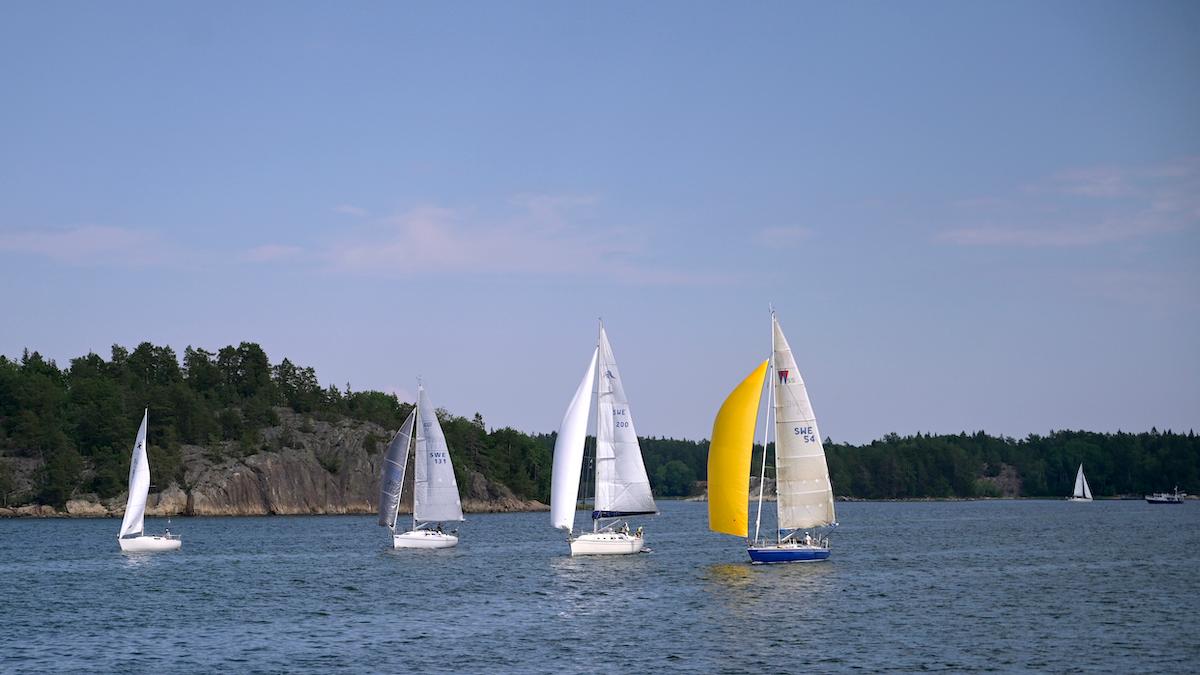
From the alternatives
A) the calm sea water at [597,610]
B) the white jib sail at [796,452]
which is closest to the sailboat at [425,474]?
the calm sea water at [597,610]

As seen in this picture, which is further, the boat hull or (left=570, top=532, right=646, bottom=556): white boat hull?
(left=570, top=532, right=646, bottom=556): white boat hull

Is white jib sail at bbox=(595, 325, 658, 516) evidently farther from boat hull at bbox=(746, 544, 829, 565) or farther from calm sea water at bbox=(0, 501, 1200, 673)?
boat hull at bbox=(746, 544, 829, 565)

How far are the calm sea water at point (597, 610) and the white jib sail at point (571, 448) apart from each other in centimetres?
482

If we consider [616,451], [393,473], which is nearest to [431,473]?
[393,473]

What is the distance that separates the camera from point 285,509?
197m

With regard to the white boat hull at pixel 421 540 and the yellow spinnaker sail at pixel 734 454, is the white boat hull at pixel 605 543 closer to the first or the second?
the yellow spinnaker sail at pixel 734 454

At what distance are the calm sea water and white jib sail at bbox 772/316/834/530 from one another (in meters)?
4.13

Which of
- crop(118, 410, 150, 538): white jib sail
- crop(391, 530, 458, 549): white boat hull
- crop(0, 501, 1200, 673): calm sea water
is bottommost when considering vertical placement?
crop(0, 501, 1200, 673): calm sea water

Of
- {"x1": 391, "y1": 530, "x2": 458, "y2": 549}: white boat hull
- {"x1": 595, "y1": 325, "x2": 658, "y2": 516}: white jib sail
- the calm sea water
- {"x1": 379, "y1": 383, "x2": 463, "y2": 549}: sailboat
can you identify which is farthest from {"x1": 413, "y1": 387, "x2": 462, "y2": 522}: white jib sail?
{"x1": 595, "y1": 325, "x2": 658, "y2": 516}: white jib sail

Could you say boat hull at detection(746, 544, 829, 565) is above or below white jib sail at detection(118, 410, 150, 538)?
below

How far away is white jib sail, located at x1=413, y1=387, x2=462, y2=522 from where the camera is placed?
95125 millimetres

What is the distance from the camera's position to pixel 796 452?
70.1 m

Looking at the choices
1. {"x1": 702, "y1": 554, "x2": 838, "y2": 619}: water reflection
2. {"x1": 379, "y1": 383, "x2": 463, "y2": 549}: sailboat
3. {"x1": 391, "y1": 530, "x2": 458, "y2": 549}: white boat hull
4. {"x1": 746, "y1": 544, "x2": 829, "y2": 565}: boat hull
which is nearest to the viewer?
{"x1": 702, "y1": 554, "x2": 838, "y2": 619}: water reflection

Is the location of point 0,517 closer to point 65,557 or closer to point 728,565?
point 65,557
